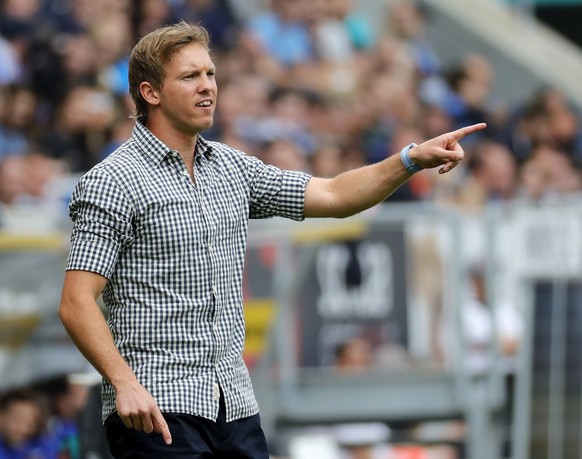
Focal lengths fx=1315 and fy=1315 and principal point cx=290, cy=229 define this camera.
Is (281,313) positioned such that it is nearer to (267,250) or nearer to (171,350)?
(267,250)

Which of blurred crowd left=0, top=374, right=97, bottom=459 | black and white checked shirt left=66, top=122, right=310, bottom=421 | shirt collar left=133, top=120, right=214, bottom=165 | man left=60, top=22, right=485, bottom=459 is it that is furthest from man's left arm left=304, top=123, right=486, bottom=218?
blurred crowd left=0, top=374, right=97, bottom=459

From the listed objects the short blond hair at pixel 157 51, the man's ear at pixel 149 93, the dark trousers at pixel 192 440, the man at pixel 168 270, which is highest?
the short blond hair at pixel 157 51

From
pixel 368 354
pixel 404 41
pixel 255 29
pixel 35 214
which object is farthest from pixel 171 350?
pixel 404 41

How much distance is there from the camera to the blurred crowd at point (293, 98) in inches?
382

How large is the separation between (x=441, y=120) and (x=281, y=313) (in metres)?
4.84

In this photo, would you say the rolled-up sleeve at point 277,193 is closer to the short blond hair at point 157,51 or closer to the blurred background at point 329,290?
the short blond hair at point 157,51

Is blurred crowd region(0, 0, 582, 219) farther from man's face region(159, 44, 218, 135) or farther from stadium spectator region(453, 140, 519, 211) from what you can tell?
man's face region(159, 44, 218, 135)

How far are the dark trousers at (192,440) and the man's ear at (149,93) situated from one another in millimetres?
956

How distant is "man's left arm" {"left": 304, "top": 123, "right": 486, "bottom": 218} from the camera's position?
4.21m

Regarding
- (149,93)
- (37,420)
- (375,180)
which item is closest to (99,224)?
(149,93)

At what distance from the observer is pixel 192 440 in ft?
13.0

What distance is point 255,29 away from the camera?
1282 cm

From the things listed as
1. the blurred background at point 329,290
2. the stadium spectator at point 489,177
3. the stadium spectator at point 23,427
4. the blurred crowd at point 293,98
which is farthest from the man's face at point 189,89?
the stadium spectator at point 489,177

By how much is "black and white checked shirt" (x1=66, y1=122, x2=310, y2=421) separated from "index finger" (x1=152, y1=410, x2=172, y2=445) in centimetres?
9
